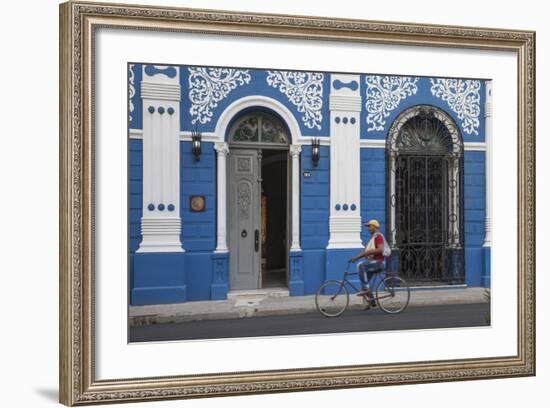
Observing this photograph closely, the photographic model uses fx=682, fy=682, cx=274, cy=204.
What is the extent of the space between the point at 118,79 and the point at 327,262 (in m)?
1.92

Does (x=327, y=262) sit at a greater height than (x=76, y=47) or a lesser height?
lesser

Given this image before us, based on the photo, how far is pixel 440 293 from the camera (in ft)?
16.7

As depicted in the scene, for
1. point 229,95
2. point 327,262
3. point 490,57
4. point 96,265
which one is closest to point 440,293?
point 327,262

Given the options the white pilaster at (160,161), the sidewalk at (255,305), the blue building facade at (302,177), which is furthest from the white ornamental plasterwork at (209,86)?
the sidewalk at (255,305)

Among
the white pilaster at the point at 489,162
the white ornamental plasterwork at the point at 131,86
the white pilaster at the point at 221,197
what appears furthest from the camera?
the white pilaster at the point at 489,162

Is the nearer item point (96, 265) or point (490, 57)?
point (96, 265)

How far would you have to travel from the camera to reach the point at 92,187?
411cm

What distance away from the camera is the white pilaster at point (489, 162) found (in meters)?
5.02

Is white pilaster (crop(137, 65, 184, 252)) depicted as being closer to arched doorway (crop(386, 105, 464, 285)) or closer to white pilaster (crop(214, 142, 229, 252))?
white pilaster (crop(214, 142, 229, 252))

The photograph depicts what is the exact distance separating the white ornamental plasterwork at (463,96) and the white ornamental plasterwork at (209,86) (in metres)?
1.43

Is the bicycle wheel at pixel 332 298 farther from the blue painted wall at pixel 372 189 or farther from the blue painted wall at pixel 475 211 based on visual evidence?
the blue painted wall at pixel 475 211

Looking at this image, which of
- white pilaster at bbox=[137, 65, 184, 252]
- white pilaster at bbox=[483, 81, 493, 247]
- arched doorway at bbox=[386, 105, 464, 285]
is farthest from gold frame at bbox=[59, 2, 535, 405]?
arched doorway at bbox=[386, 105, 464, 285]

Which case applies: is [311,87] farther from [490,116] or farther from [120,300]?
[120,300]

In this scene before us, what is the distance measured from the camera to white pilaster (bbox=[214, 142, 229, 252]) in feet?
15.8
